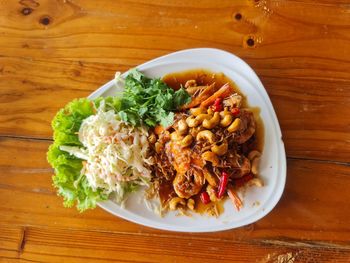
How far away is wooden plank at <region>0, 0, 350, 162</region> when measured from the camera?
2.24 metres

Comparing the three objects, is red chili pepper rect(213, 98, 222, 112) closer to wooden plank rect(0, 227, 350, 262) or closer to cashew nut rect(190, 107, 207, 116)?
cashew nut rect(190, 107, 207, 116)

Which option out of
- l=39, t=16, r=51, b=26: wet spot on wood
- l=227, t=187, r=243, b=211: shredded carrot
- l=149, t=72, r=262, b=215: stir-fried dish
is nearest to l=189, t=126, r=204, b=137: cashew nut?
l=149, t=72, r=262, b=215: stir-fried dish

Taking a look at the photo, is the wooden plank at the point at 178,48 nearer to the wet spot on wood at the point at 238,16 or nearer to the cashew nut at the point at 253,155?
the wet spot on wood at the point at 238,16

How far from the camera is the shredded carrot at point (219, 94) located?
2059 mm

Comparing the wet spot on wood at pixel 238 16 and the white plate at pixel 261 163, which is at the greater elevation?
the wet spot on wood at pixel 238 16

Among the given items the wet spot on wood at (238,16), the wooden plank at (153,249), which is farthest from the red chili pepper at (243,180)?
the wet spot on wood at (238,16)

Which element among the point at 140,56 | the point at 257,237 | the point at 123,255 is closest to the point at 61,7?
the point at 140,56

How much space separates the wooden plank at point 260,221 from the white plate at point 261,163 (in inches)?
5.6

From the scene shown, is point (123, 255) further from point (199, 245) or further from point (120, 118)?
point (120, 118)

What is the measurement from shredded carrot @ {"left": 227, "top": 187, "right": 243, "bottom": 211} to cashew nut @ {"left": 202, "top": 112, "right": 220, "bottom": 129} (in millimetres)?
360

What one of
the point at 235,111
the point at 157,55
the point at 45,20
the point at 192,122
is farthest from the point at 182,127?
the point at 45,20

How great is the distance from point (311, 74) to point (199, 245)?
1170mm

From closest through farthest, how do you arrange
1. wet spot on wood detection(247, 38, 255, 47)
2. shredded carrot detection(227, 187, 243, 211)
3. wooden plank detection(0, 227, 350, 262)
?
shredded carrot detection(227, 187, 243, 211)
wooden plank detection(0, 227, 350, 262)
wet spot on wood detection(247, 38, 255, 47)

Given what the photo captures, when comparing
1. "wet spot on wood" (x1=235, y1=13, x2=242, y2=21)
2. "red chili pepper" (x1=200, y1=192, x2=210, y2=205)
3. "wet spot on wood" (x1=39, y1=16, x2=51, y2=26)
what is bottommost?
"red chili pepper" (x1=200, y1=192, x2=210, y2=205)
